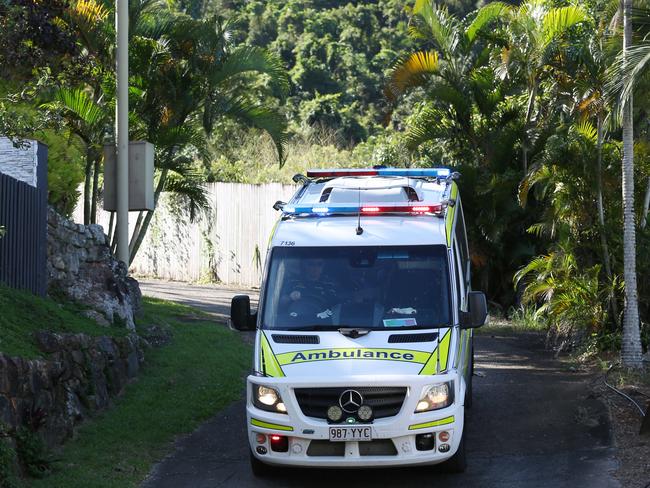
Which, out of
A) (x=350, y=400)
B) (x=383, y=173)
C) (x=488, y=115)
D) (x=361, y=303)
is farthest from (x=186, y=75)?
(x=350, y=400)

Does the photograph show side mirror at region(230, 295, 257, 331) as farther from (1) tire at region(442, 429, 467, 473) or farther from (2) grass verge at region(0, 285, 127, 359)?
(1) tire at region(442, 429, 467, 473)

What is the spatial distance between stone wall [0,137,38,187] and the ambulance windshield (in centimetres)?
433

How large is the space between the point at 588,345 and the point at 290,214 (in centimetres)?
722

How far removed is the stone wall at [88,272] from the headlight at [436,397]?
18.7ft

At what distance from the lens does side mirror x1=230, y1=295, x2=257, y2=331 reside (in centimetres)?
1008

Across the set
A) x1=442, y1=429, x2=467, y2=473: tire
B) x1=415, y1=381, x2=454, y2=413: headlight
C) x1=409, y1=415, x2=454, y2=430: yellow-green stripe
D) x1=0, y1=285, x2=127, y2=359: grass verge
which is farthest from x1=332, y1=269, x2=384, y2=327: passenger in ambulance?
x1=0, y1=285, x2=127, y2=359: grass verge

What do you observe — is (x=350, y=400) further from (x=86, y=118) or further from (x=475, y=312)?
(x=86, y=118)

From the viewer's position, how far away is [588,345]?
53.0 feet

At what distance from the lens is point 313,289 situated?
10.0 metres

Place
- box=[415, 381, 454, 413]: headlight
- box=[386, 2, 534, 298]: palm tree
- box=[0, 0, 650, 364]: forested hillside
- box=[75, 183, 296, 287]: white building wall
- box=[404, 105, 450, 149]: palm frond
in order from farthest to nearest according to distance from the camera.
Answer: box=[75, 183, 296, 287]: white building wall → box=[404, 105, 450, 149]: palm frond → box=[386, 2, 534, 298]: palm tree → box=[0, 0, 650, 364]: forested hillside → box=[415, 381, 454, 413]: headlight

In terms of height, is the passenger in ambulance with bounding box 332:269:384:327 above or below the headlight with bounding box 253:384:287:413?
above

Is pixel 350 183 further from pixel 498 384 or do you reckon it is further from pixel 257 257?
pixel 257 257

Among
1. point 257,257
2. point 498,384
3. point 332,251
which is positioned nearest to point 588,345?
point 498,384

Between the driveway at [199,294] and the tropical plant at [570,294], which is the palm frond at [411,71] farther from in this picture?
the tropical plant at [570,294]
